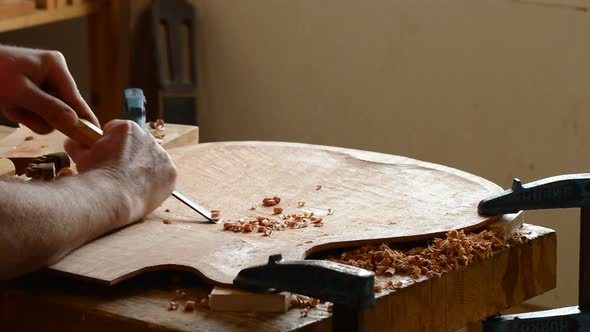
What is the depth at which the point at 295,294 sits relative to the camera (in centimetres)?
114

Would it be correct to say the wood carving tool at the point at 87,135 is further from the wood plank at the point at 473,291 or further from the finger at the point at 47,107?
the wood plank at the point at 473,291

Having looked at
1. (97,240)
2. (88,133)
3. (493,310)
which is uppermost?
(88,133)

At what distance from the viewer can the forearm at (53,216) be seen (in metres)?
1.12

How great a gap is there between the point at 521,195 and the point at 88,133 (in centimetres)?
63

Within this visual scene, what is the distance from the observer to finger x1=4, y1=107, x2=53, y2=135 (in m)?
1.52

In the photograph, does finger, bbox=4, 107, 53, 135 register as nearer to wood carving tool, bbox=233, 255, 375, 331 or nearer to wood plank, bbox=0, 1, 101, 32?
wood carving tool, bbox=233, 255, 375, 331

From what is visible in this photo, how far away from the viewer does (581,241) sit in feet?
4.27

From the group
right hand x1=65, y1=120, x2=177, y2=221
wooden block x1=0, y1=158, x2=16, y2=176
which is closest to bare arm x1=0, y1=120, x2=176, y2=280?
right hand x1=65, y1=120, x2=177, y2=221

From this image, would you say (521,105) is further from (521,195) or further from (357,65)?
(521,195)

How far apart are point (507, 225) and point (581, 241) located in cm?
11

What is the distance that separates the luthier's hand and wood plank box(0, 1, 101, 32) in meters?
1.48

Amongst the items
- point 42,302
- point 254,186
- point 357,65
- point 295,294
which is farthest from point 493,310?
point 357,65

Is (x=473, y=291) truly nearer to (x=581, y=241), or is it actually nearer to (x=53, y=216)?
(x=581, y=241)

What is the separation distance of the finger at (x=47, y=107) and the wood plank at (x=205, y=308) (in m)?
0.31
